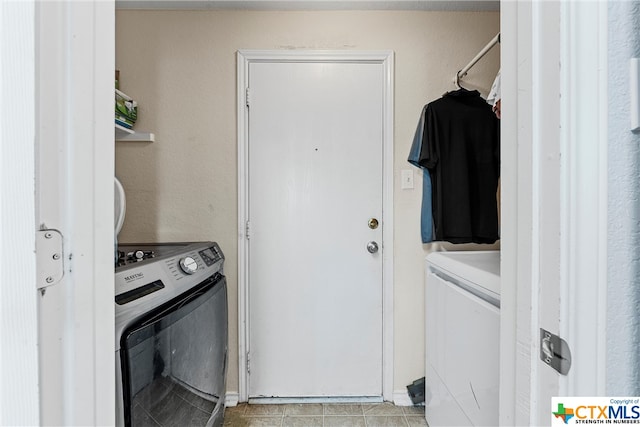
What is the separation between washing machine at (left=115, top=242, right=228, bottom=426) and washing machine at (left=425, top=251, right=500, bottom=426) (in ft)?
3.12

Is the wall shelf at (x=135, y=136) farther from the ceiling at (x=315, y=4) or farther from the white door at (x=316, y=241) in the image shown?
the ceiling at (x=315, y=4)

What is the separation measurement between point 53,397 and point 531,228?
0.71 m

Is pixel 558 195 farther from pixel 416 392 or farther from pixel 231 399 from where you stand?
pixel 231 399

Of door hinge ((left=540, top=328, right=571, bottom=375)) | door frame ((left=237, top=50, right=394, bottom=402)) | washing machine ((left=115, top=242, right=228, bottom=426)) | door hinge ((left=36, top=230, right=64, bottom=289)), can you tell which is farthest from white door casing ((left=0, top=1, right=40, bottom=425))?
door frame ((left=237, top=50, right=394, bottom=402))

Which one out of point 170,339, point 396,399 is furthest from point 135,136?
point 396,399

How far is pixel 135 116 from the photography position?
179 cm

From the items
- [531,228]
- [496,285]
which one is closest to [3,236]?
[531,228]

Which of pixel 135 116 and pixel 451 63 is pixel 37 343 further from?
pixel 451 63

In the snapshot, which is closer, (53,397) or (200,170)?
(53,397)

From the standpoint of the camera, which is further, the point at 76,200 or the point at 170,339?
the point at 170,339

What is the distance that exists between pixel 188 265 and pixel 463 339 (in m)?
1.03

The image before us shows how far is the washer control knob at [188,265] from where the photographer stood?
1142 millimetres

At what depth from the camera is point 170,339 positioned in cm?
95

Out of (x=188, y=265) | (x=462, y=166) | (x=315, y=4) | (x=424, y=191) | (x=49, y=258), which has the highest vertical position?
(x=315, y=4)
